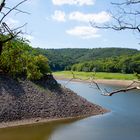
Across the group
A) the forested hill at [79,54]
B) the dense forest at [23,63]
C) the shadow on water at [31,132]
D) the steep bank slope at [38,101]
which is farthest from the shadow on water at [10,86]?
the forested hill at [79,54]

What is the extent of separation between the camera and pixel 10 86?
29719 millimetres

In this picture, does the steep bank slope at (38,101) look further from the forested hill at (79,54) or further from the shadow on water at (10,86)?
the forested hill at (79,54)

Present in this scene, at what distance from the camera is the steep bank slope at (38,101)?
27953 millimetres

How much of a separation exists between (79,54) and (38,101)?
133 metres

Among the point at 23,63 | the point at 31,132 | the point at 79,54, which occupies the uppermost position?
the point at 79,54

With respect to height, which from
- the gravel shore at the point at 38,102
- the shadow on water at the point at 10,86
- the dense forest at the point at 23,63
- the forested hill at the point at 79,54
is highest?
the forested hill at the point at 79,54

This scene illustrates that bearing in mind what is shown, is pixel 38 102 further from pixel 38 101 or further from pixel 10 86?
pixel 10 86

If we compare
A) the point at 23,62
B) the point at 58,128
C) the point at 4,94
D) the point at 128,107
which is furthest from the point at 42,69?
the point at 128,107

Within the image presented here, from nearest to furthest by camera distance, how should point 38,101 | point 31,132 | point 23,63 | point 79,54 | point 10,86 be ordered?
point 31,132, point 10,86, point 38,101, point 23,63, point 79,54

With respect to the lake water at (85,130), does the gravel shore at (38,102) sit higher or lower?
higher

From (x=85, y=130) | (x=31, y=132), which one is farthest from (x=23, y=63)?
(x=85, y=130)

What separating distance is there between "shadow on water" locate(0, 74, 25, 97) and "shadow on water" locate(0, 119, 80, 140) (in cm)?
373

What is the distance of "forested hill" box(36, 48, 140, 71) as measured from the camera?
119625 millimetres

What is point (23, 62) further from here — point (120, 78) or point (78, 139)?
point (120, 78)
